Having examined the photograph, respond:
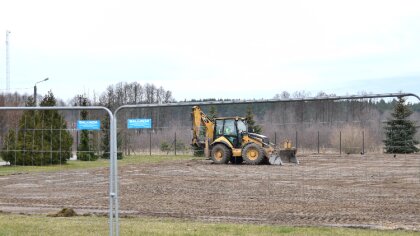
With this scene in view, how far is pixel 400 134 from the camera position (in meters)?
11.2

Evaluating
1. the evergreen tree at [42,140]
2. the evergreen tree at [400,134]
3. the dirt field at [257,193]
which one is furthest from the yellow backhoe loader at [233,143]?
the evergreen tree at [400,134]

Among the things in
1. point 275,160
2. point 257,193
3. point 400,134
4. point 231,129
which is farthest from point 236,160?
point 400,134

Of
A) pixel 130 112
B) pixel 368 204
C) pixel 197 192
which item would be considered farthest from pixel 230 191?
pixel 130 112

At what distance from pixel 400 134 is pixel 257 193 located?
7079mm

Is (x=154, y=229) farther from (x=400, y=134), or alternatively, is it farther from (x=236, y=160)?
(x=236, y=160)

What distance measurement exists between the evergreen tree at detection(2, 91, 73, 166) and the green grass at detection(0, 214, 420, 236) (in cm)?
211


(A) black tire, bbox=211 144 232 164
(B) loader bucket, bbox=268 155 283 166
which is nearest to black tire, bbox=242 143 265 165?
(B) loader bucket, bbox=268 155 283 166

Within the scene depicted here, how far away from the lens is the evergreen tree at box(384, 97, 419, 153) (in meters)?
10.7

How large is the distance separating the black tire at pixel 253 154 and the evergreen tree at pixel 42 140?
1481 cm

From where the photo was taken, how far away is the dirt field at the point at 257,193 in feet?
42.8

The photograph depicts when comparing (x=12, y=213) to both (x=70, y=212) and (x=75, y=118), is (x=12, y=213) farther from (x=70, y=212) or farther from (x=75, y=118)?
(x=75, y=118)

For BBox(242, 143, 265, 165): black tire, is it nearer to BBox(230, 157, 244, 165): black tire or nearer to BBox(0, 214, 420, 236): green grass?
BBox(230, 157, 244, 165): black tire

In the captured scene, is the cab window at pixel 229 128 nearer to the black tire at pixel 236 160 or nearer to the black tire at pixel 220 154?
the black tire at pixel 220 154

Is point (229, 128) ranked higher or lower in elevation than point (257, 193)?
higher
